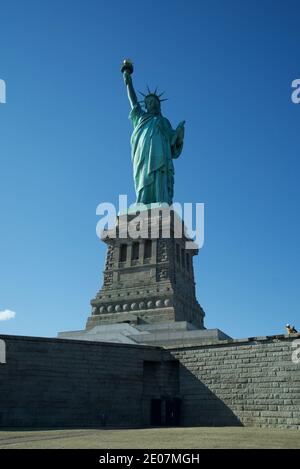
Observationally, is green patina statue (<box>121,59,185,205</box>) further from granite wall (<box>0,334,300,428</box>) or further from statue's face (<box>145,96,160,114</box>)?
granite wall (<box>0,334,300,428</box>)

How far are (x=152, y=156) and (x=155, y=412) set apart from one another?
78.2 ft

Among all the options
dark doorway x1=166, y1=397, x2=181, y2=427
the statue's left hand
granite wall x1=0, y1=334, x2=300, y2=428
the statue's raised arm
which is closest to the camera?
granite wall x1=0, y1=334, x2=300, y2=428

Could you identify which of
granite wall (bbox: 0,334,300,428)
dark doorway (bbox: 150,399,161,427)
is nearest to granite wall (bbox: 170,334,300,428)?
→ granite wall (bbox: 0,334,300,428)

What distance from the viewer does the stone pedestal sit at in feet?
114

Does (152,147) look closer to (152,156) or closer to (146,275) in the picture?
(152,156)

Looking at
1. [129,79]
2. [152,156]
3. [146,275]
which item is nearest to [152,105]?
[129,79]

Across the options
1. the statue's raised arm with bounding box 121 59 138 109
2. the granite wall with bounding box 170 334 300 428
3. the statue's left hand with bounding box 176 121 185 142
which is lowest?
the granite wall with bounding box 170 334 300 428

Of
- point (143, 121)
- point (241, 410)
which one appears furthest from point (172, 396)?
point (143, 121)

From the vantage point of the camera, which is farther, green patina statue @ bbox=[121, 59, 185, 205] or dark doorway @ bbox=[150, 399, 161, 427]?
green patina statue @ bbox=[121, 59, 185, 205]

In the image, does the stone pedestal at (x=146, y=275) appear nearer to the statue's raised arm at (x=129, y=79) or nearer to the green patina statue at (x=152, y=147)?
the green patina statue at (x=152, y=147)

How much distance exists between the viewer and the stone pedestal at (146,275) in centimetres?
3484

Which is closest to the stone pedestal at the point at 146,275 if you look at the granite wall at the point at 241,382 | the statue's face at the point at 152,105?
the statue's face at the point at 152,105

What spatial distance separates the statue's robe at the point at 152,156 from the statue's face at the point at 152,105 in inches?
21.4
